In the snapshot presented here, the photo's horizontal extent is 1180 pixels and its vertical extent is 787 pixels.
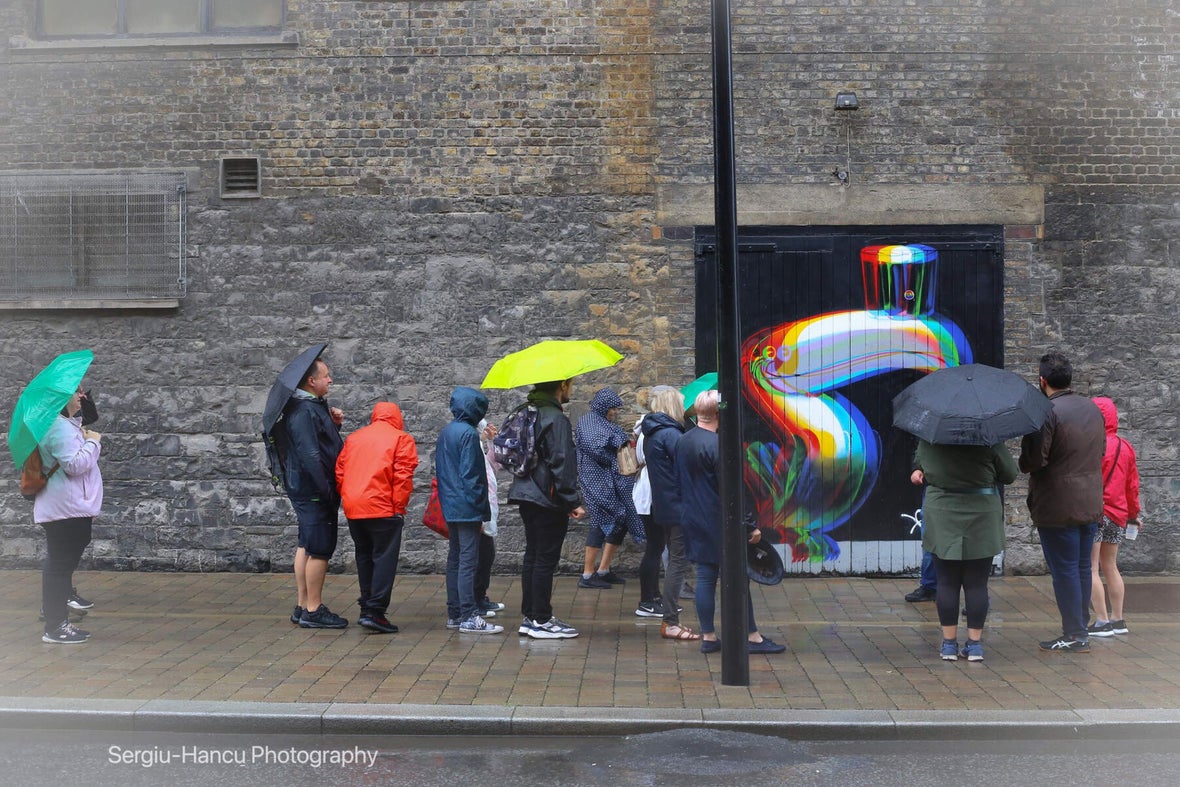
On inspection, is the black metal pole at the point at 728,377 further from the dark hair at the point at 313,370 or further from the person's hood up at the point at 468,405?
the dark hair at the point at 313,370

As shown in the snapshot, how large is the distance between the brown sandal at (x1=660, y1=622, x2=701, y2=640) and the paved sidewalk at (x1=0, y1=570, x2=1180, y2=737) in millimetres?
77

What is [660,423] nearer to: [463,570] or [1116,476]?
[463,570]

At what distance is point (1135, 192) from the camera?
10.3 meters

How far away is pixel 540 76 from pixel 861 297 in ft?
10.7

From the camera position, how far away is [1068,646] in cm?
772

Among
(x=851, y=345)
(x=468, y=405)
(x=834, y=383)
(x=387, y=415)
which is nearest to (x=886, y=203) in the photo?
(x=851, y=345)

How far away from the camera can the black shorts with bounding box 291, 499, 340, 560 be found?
26.9 feet

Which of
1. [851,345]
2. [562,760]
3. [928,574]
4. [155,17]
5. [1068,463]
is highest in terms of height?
[155,17]

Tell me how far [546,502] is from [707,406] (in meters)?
1.22

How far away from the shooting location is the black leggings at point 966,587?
24.4 feet

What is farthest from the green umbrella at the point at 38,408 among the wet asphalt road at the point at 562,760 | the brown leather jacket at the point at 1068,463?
the brown leather jacket at the point at 1068,463

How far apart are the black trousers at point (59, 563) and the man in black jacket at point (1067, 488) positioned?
19.8ft

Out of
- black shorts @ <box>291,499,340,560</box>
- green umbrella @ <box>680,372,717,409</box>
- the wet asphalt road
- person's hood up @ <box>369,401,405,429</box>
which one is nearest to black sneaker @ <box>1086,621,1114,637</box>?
the wet asphalt road

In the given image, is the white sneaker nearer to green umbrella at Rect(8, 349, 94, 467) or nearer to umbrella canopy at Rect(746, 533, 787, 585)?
umbrella canopy at Rect(746, 533, 787, 585)
